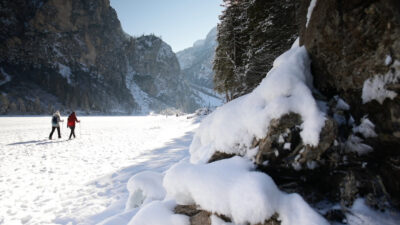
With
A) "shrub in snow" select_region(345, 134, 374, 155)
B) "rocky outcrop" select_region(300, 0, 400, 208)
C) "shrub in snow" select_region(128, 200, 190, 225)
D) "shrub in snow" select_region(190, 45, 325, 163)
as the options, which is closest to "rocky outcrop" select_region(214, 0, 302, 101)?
"rocky outcrop" select_region(300, 0, 400, 208)

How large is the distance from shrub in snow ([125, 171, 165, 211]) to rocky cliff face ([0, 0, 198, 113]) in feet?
277

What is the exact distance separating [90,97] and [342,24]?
111 metres

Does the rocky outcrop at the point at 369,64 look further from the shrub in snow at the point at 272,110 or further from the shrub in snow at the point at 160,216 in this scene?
the shrub in snow at the point at 160,216

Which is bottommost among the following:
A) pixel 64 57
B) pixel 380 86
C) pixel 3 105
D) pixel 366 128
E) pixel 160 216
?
pixel 160 216

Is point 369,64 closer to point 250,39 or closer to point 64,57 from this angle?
point 250,39

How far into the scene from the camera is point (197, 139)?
13.3ft

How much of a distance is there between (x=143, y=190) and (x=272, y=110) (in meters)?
2.85

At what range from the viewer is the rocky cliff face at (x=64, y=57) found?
8806 cm

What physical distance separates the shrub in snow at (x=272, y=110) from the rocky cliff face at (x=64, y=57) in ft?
283

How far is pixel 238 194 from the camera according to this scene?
195cm

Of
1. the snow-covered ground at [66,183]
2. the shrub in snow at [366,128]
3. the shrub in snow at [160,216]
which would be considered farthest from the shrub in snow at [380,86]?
the snow-covered ground at [66,183]

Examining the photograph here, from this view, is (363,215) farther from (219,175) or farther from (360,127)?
(219,175)

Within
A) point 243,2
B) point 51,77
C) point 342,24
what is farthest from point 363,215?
point 51,77

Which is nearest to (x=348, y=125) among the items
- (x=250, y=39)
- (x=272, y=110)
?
(x=272, y=110)
